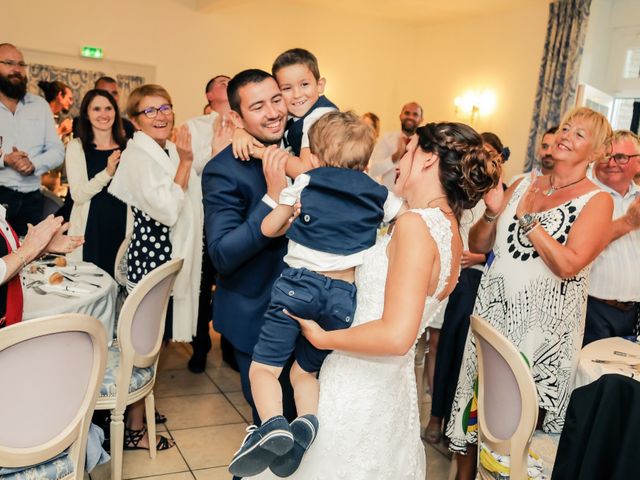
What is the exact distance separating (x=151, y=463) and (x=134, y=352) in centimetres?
66

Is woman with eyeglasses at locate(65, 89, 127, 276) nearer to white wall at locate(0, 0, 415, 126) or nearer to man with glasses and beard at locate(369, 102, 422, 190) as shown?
man with glasses and beard at locate(369, 102, 422, 190)

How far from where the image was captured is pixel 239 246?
5.55ft

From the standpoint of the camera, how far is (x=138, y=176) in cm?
300

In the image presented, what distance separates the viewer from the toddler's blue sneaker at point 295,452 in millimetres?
1440

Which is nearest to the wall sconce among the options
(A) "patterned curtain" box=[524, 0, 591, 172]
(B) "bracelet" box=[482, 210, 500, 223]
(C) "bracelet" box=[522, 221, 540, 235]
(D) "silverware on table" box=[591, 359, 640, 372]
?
(A) "patterned curtain" box=[524, 0, 591, 172]

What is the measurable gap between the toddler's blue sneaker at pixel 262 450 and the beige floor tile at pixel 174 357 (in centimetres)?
271

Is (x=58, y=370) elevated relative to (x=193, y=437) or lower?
elevated

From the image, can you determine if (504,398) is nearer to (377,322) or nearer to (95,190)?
(377,322)

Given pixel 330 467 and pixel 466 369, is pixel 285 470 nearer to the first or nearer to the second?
pixel 330 467

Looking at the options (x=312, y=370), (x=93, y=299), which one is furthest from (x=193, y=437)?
(x=312, y=370)

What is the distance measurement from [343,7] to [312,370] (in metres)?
8.26

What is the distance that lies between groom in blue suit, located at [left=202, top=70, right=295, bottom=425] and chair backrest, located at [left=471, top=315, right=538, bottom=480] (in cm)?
72

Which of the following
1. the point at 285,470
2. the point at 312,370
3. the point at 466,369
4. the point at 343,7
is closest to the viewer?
the point at 285,470

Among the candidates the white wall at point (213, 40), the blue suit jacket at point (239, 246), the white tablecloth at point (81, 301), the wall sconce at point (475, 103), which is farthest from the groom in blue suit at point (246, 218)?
the wall sconce at point (475, 103)
